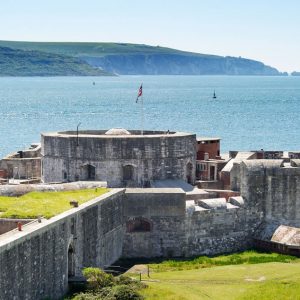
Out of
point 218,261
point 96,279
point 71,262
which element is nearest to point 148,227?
point 218,261

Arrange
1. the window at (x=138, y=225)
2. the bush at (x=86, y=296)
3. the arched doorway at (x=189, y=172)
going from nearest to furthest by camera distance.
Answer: the bush at (x=86, y=296) < the window at (x=138, y=225) < the arched doorway at (x=189, y=172)

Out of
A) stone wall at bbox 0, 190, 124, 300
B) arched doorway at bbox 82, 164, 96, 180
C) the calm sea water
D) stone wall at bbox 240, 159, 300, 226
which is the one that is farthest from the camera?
the calm sea water

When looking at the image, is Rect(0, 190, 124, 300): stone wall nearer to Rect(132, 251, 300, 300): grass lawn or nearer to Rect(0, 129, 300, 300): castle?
Rect(0, 129, 300, 300): castle

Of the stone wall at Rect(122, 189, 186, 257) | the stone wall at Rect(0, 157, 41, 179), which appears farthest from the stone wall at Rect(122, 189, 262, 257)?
the stone wall at Rect(0, 157, 41, 179)

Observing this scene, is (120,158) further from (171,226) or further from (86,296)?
(86,296)

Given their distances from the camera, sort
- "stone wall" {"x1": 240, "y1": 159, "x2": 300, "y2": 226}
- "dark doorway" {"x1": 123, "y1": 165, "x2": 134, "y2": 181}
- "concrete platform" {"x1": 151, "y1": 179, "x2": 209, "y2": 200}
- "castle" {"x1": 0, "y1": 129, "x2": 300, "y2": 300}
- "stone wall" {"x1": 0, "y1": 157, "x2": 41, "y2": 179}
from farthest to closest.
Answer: "stone wall" {"x1": 0, "y1": 157, "x2": 41, "y2": 179}
"dark doorway" {"x1": 123, "y1": 165, "x2": 134, "y2": 181}
"concrete platform" {"x1": 151, "y1": 179, "x2": 209, "y2": 200}
"stone wall" {"x1": 240, "y1": 159, "x2": 300, "y2": 226}
"castle" {"x1": 0, "y1": 129, "x2": 300, "y2": 300}

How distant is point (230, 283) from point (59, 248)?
→ 6.47 m

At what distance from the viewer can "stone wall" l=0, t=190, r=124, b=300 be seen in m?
25.0

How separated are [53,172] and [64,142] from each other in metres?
1.66

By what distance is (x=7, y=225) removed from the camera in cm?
2894

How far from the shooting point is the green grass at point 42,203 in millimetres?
29344

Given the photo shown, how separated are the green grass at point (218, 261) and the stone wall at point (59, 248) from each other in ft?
6.42

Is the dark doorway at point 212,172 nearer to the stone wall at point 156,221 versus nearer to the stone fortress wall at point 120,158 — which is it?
the stone fortress wall at point 120,158

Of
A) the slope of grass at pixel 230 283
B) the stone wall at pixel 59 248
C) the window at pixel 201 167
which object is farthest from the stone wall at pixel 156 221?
the window at pixel 201 167
